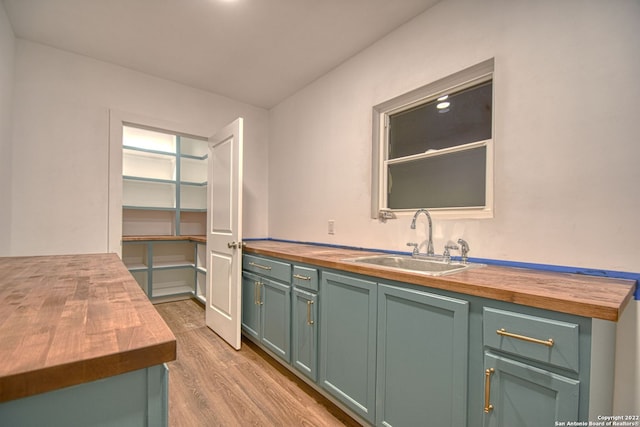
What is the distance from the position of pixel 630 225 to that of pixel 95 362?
1868mm

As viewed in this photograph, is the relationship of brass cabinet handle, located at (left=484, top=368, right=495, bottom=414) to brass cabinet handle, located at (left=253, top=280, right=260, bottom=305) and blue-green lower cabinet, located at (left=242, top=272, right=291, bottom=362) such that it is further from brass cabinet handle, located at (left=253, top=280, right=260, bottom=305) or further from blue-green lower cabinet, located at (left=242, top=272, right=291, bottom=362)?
brass cabinet handle, located at (left=253, top=280, right=260, bottom=305)

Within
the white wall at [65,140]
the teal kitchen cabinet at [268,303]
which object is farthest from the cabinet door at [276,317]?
the white wall at [65,140]

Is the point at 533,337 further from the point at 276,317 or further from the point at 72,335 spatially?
the point at 276,317

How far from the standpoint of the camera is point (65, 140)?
2.51 metres

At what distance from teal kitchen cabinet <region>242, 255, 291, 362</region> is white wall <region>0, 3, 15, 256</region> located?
1794 millimetres

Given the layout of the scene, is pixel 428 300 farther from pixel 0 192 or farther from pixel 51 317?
pixel 0 192

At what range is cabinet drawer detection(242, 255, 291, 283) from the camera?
82.2 inches

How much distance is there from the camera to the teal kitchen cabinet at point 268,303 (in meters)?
2.08

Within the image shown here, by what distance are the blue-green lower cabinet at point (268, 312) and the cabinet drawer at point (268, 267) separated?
1.9 inches

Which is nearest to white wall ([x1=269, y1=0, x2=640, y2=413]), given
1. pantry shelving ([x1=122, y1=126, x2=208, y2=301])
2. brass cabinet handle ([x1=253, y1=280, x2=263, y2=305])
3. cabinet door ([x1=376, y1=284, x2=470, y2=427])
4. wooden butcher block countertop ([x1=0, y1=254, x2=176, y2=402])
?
cabinet door ([x1=376, y1=284, x2=470, y2=427])

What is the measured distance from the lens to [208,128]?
A: 327cm

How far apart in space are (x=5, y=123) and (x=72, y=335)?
2517 millimetres

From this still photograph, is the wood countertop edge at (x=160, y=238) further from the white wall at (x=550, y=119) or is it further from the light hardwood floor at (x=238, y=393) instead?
the white wall at (x=550, y=119)

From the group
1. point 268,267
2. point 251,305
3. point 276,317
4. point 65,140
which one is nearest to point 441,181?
point 268,267
